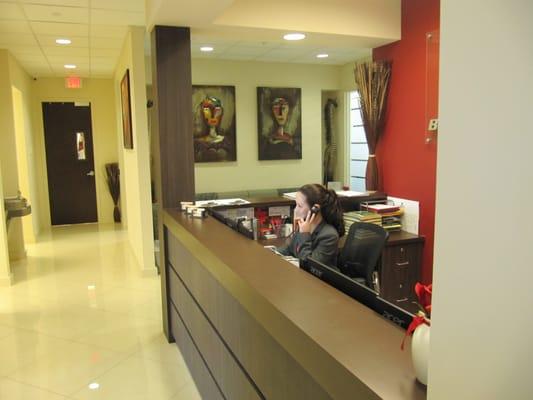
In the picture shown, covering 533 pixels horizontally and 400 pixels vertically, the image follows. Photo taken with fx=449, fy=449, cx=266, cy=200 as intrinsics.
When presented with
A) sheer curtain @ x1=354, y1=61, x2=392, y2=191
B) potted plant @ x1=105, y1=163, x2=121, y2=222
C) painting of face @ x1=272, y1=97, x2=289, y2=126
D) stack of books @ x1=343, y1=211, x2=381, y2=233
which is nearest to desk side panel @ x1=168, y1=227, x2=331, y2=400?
stack of books @ x1=343, y1=211, x2=381, y2=233

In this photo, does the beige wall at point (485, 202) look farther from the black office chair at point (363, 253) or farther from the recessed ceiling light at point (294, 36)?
the recessed ceiling light at point (294, 36)

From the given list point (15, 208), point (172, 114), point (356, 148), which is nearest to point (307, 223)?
point (172, 114)

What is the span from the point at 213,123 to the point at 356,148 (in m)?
2.38

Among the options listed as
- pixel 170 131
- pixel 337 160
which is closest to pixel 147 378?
pixel 170 131

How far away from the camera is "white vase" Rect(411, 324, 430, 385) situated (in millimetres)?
914

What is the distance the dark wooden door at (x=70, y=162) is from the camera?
846 centimetres

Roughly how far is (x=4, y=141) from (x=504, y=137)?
6420 millimetres

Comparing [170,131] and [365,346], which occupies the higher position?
[170,131]

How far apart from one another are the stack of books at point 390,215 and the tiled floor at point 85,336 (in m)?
2.02

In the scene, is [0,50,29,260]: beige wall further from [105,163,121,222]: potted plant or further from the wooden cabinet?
the wooden cabinet

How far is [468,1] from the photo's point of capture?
670mm

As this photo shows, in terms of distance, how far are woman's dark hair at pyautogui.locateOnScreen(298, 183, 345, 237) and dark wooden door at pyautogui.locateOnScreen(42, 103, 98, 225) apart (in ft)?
22.8

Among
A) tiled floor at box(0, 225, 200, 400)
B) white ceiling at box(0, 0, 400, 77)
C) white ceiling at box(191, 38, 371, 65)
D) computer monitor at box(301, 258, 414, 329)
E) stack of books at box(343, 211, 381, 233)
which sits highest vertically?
white ceiling at box(191, 38, 371, 65)

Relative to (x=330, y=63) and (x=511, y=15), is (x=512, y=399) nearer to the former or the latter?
(x=511, y=15)
